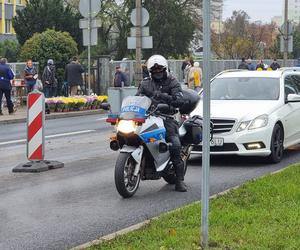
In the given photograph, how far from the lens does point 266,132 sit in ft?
38.5

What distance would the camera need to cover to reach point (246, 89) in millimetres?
13031

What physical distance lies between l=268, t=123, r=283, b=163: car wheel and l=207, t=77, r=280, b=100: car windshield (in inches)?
31.1

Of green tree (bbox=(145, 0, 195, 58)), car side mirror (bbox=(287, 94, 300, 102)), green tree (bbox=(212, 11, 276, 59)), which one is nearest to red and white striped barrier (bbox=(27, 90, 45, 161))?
car side mirror (bbox=(287, 94, 300, 102))

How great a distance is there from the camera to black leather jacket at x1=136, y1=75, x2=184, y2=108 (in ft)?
29.9

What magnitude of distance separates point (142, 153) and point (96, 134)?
8.99 metres

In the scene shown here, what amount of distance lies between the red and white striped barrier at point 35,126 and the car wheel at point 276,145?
377 cm

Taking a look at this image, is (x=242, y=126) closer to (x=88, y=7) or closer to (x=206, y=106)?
(x=206, y=106)

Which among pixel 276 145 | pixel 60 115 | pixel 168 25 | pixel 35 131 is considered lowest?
pixel 60 115

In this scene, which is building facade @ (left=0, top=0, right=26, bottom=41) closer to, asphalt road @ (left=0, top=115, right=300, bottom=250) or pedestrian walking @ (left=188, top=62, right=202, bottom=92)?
pedestrian walking @ (left=188, top=62, right=202, bottom=92)

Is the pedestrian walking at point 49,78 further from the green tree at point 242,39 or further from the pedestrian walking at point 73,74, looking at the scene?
the green tree at point 242,39

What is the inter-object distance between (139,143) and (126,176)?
0.44 meters

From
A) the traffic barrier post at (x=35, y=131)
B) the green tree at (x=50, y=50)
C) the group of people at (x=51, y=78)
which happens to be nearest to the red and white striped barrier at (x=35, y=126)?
the traffic barrier post at (x=35, y=131)

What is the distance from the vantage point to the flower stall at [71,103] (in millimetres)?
25250

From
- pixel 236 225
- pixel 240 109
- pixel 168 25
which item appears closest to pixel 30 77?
pixel 240 109
